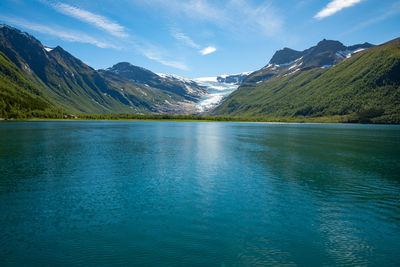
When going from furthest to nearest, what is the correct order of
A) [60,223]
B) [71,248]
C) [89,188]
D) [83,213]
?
[89,188], [83,213], [60,223], [71,248]

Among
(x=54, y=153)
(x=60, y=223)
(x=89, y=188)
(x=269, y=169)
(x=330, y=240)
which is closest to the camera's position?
(x=330, y=240)

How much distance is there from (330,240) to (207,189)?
16155 mm

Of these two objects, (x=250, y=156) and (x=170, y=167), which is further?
(x=250, y=156)

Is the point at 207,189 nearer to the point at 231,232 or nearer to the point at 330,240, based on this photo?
the point at 231,232

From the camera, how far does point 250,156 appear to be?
5894 cm

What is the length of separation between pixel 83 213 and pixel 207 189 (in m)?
15.1

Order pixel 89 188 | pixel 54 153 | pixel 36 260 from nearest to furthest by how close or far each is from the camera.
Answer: pixel 36 260 → pixel 89 188 → pixel 54 153

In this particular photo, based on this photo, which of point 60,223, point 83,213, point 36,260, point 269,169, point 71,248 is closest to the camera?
point 36,260

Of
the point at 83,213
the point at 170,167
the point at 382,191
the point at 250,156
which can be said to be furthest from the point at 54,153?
the point at 382,191

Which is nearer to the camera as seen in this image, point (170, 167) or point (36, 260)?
point (36, 260)

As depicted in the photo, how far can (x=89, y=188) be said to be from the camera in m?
31.7

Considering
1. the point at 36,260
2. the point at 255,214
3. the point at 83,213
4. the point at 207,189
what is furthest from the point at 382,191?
the point at 36,260

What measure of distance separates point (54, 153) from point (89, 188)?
107 feet

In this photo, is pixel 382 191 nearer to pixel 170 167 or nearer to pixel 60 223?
pixel 170 167
